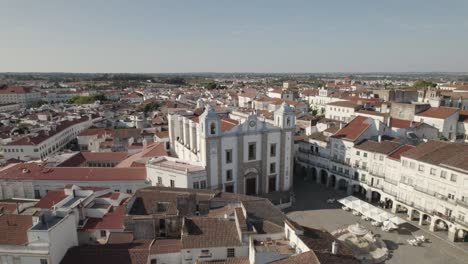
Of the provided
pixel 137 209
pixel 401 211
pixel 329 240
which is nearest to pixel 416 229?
pixel 401 211

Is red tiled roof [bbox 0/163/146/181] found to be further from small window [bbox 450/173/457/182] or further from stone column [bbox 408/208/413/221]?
small window [bbox 450/173/457/182]

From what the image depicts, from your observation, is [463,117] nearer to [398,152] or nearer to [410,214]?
[398,152]

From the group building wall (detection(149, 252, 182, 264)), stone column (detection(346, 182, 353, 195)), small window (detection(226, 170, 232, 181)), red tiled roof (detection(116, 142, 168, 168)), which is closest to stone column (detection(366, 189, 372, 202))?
stone column (detection(346, 182, 353, 195))

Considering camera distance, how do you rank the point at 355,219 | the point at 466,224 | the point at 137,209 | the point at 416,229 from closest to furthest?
1. the point at 137,209
2. the point at 466,224
3. the point at 416,229
4. the point at 355,219

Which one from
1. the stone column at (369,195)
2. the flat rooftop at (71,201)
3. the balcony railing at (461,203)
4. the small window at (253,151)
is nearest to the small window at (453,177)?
the balcony railing at (461,203)

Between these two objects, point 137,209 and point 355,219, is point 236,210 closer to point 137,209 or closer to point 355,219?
point 137,209

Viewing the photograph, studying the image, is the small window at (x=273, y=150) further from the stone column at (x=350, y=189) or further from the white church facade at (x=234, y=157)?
the stone column at (x=350, y=189)

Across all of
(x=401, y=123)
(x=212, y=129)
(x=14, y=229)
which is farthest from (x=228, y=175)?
(x=401, y=123)
